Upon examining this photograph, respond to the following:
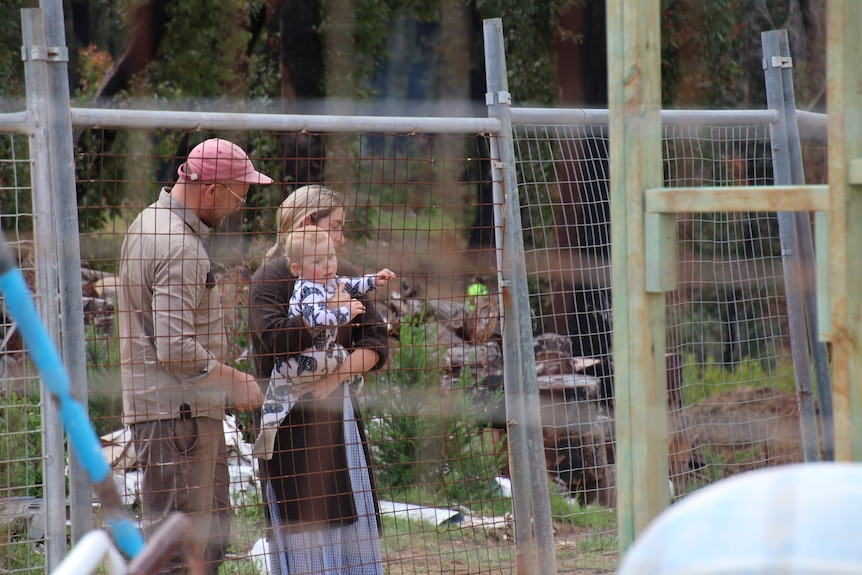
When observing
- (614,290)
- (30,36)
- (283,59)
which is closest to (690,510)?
(614,290)

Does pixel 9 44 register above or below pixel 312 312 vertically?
above

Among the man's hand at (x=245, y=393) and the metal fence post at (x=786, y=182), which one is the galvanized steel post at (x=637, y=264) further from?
the metal fence post at (x=786, y=182)

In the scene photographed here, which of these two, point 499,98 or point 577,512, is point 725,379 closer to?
point 577,512

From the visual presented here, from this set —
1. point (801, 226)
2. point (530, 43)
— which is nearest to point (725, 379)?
point (801, 226)

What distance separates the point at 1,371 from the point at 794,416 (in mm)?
4601

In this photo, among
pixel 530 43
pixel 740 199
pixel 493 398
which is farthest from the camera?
pixel 530 43

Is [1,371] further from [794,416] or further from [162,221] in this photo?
[794,416]

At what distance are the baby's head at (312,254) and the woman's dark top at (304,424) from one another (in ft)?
0.26

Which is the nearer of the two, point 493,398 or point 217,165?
point 217,165

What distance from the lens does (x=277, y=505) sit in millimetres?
3129

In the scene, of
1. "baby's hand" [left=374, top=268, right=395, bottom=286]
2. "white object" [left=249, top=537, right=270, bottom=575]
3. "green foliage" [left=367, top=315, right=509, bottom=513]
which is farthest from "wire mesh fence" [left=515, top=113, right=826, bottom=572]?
"white object" [left=249, top=537, right=270, bottom=575]

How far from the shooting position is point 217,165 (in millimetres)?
2916

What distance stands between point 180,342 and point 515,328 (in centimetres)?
112

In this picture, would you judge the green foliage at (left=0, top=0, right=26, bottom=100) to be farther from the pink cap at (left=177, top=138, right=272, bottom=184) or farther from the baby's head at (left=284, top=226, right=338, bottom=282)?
the baby's head at (left=284, top=226, right=338, bottom=282)
